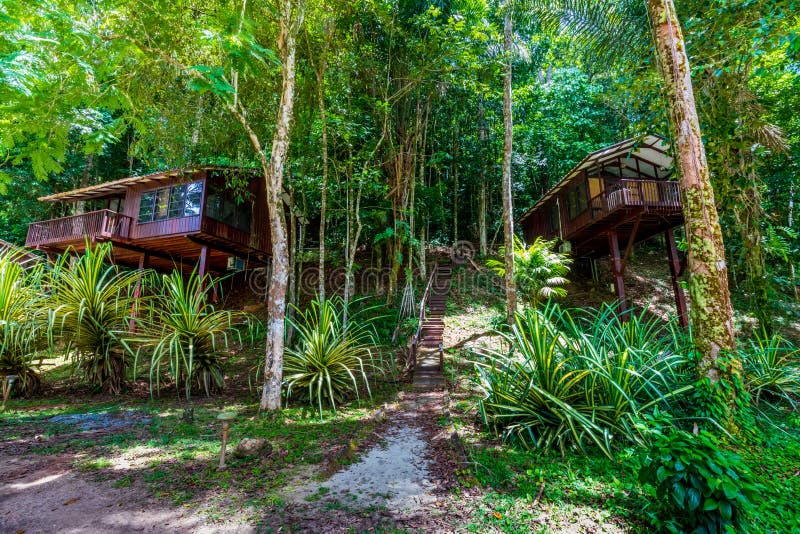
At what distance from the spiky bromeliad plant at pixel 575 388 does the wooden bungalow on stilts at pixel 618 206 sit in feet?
24.5

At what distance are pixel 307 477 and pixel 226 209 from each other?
42.4 feet

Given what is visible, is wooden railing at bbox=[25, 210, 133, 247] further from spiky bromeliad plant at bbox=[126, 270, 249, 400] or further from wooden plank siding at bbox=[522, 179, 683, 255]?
wooden plank siding at bbox=[522, 179, 683, 255]

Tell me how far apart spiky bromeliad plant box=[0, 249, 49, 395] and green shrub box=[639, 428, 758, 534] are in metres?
7.83

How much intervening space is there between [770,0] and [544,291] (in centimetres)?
750

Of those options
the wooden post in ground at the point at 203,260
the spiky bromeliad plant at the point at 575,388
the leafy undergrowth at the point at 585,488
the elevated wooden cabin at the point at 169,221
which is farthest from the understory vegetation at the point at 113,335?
the wooden post in ground at the point at 203,260

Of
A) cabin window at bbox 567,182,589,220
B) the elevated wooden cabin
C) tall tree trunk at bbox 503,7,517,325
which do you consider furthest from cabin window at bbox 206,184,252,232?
cabin window at bbox 567,182,589,220

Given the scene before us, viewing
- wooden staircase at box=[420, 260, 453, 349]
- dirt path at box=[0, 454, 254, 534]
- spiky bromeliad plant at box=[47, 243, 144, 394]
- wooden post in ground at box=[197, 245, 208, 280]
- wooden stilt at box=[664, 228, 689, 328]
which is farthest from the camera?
wooden post in ground at box=[197, 245, 208, 280]

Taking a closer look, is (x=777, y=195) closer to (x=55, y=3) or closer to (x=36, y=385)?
(x=55, y=3)

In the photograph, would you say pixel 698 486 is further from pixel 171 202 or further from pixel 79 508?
pixel 171 202

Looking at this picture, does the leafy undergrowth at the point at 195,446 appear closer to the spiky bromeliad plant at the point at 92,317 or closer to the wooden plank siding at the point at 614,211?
the spiky bromeliad plant at the point at 92,317

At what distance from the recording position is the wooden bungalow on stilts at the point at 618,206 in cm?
1125

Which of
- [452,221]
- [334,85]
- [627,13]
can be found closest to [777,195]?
[627,13]

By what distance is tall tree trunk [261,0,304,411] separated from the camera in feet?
19.0

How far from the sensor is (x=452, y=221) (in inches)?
823
